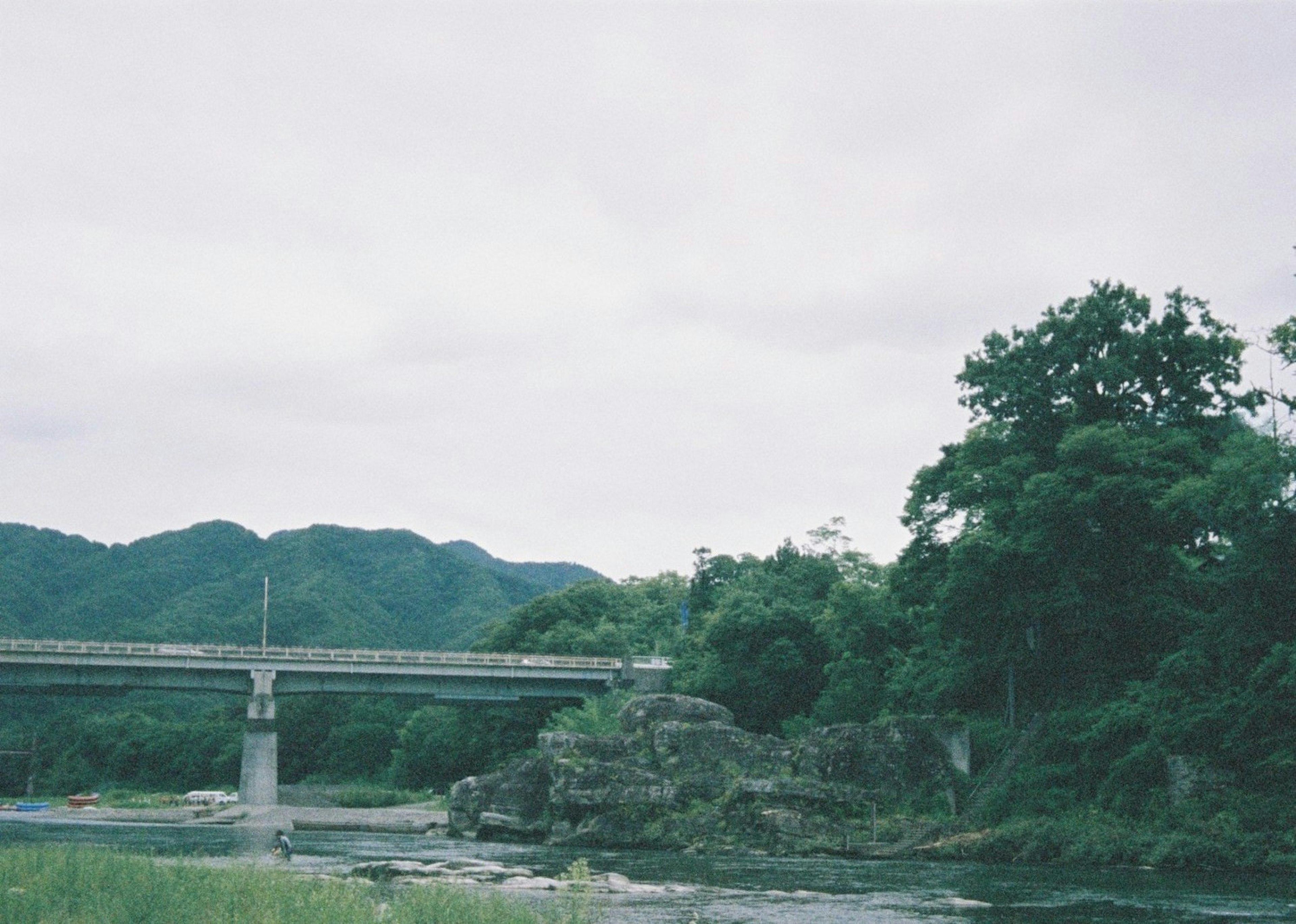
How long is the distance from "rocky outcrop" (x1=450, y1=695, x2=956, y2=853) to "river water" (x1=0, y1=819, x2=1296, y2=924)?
3130mm

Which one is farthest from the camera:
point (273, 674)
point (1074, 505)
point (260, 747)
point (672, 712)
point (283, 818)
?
point (273, 674)

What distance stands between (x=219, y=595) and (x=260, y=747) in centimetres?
8687

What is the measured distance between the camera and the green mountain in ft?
512

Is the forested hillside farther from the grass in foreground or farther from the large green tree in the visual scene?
the grass in foreground

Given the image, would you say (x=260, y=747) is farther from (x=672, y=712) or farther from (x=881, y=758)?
A: (x=881, y=758)

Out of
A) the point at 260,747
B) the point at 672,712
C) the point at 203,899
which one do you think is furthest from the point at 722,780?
the point at 260,747

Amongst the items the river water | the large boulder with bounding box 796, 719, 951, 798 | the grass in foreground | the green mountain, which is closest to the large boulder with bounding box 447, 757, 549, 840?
the river water

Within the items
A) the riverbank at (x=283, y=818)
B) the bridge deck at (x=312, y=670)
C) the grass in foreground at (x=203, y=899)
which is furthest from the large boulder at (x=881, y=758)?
the bridge deck at (x=312, y=670)

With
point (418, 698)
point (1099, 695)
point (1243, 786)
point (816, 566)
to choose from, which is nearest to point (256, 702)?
point (418, 698)

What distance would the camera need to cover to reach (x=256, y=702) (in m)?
90.8

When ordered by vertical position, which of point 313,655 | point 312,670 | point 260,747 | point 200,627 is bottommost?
point 260,747

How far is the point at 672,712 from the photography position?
6650cm

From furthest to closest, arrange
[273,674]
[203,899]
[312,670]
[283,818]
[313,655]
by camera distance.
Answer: [313,655]
[312,670]
[273,674]
[283,818]
[203,899]

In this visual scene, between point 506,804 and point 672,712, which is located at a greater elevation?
point 672,712
